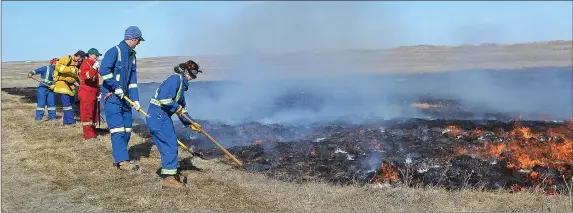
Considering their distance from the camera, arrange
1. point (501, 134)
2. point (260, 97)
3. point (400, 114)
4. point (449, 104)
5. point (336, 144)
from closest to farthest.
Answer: point (336, 144), point (501, 134), point (400, 114), point (449, 104), point (260, 97)

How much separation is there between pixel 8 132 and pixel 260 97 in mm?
13119

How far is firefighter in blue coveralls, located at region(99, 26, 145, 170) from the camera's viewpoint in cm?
848

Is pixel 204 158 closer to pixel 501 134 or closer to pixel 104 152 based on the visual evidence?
pixel 104 152

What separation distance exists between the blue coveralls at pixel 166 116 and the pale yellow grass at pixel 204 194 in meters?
0.47

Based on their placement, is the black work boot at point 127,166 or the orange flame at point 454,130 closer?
the black work boot at point 127,166

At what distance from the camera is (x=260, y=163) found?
10281mm

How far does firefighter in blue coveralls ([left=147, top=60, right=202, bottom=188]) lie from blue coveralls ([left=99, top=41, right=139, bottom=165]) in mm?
1428

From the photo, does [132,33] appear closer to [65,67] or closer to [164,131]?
[164,131]

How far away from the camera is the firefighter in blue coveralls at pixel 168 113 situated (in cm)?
741

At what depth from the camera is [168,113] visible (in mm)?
7672

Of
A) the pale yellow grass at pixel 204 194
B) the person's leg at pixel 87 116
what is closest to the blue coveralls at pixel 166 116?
the pale yellow grass at pixel 204 194

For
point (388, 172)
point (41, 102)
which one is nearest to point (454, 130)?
point (388, 172)

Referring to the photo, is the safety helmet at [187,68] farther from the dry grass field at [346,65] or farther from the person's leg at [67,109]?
the dry grass field at [346,65]

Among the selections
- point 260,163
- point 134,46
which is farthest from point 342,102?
point 134,46
